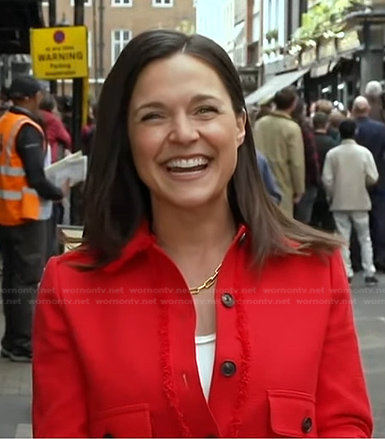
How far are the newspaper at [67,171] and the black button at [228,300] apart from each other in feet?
19.8

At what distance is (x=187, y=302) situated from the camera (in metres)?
2.62

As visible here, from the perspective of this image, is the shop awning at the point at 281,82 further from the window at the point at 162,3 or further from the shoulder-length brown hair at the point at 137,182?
the window at the point at 162,3

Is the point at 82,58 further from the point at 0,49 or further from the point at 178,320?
the point at 178,320

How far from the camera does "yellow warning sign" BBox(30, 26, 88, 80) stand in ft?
48.4

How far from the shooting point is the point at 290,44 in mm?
33406

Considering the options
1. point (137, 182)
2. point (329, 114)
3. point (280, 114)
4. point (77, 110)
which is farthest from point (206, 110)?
point (329, 114)

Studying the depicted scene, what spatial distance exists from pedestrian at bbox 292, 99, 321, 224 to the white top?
10.5 metres

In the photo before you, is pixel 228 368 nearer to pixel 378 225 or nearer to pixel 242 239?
pixel 242 239

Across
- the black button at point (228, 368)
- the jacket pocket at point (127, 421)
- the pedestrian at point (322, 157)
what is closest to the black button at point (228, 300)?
the black button at point (228, 368)

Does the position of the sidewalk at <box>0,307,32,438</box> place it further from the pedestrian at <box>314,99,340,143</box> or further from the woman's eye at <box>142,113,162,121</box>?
the pedestrian at <box>314,99,340,143</box>

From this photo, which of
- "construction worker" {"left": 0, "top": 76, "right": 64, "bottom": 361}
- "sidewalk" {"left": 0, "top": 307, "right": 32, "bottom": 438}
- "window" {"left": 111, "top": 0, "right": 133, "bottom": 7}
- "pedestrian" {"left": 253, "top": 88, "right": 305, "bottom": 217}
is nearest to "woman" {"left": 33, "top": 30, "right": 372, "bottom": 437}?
"sidewalk" {"left": 0, "top": 307, "right": 32, "bottom": 438}

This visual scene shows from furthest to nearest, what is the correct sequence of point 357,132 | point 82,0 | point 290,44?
point 290,44
point 82,0
point 357,132

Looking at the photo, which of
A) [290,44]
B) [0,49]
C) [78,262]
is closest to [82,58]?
[0,49]

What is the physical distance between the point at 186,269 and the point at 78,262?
0.74 feet
